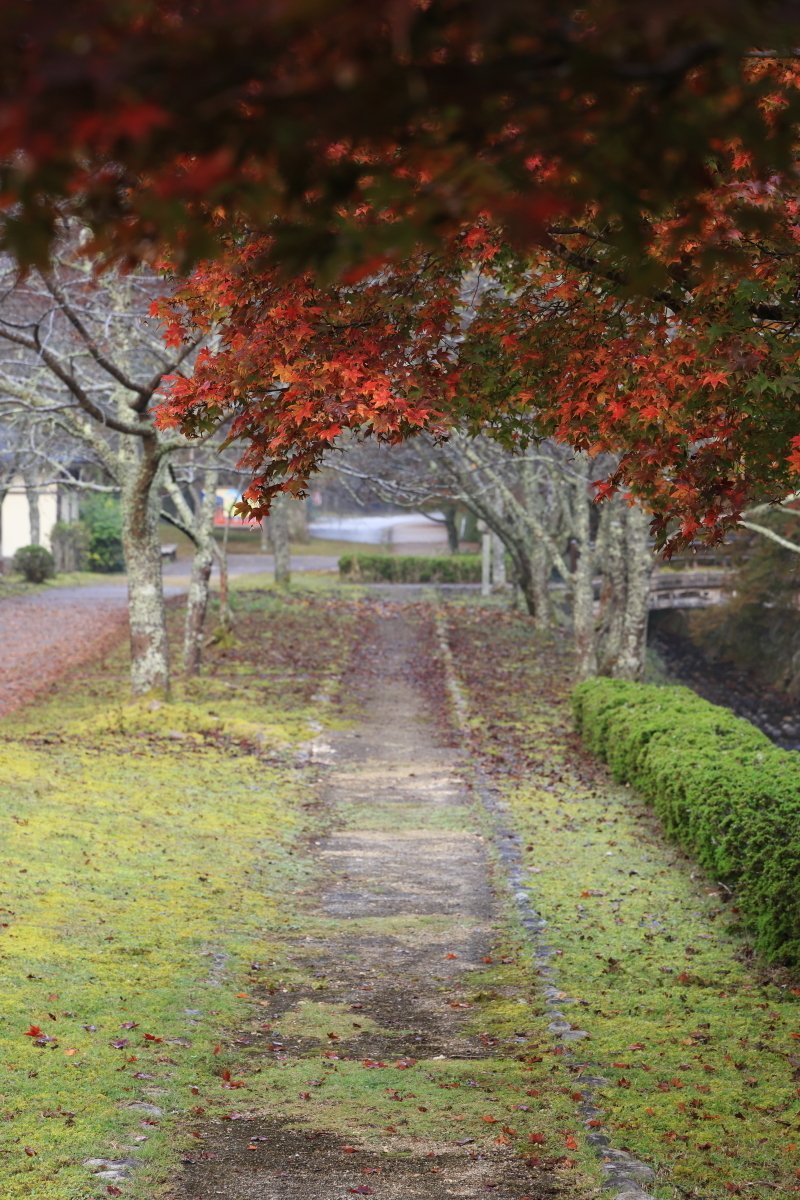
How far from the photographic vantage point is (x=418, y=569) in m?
51.1

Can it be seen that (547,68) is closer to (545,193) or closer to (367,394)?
(545,193)

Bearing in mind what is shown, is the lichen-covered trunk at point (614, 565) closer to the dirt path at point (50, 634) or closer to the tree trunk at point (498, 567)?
the dirt path at point (50, 634)

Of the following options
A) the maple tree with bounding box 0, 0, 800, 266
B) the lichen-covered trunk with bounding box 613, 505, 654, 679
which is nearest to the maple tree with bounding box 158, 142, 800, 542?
the maple tree with bounding box 0, 0, 800, 266

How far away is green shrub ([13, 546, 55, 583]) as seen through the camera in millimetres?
44000

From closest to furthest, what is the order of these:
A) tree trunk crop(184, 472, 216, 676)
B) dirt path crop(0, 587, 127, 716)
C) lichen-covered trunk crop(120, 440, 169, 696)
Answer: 1. lichen-covered trunk crop(120, 440, 169, 696)
2. tree trunk crop(184, 472, 216, 676)
3. dirt path crop(0, 587, 127, 716)

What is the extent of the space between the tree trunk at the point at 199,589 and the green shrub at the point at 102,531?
101 feet

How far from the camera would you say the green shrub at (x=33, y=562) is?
4400 cm

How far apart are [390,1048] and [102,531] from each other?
4681 centimetres

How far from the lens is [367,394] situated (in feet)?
20.9

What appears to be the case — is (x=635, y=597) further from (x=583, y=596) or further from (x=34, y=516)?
(x=34, y=516)

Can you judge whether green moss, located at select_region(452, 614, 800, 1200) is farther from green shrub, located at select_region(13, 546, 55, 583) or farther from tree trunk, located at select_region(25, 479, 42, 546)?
tree trunk, located at select_region(25, 479, 42, 546)

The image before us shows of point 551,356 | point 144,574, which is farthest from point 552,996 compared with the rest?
point 144,574

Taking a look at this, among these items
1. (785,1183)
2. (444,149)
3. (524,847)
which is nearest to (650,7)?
(444,149)

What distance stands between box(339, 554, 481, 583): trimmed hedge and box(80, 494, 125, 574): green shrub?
9.51 meters
